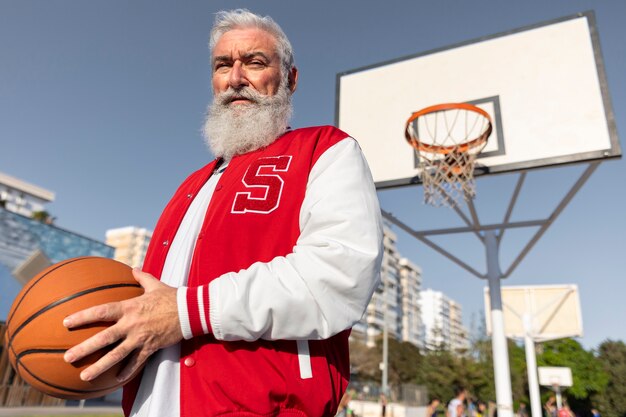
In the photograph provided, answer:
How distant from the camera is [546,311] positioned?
13508 mm

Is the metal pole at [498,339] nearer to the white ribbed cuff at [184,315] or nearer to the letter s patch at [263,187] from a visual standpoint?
the letter s patch at [263,187]

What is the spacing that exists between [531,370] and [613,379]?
38132mm

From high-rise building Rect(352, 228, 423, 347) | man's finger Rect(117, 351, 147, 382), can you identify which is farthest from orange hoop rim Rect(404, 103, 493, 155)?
high-rise building Rect(352, 228, 423, 347)

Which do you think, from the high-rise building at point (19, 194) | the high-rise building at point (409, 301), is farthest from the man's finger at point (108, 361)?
the high-rise building at point (409, 301)

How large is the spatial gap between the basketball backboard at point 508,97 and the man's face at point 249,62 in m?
5.22

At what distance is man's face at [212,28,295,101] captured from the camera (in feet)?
6.47

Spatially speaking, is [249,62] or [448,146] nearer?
[249,62]

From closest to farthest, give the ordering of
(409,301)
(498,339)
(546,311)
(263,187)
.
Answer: (263,187) → (498,339) → (546,311) → (409,301)

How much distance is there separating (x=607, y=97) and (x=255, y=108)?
5.86m

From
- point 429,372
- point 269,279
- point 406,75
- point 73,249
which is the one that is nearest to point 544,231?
point 406,75

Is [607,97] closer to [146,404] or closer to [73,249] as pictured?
[146,404]

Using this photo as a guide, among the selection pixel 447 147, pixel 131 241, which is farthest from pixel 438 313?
pixel 447 147

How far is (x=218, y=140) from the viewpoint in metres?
1.93

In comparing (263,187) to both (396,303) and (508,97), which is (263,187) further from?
(396,303)
